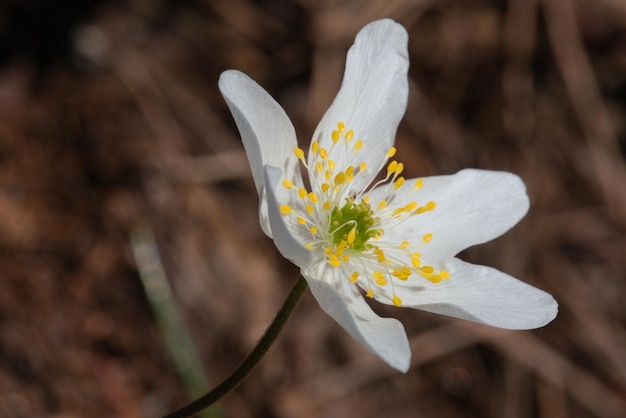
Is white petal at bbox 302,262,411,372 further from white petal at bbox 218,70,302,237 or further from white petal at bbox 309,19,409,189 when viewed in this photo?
white petal at bbox 309,19,409,189

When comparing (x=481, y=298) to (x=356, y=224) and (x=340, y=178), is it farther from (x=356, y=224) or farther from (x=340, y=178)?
(x=340, y=178)

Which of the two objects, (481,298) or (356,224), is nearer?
(481,298)

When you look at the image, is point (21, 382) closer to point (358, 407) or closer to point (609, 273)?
point (358, 407)

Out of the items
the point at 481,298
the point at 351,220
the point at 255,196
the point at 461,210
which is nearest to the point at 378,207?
the point at 351,220

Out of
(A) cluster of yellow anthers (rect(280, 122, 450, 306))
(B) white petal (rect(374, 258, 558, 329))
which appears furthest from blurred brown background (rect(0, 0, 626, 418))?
(B) white petal (rect(374, 258, 558, 329))

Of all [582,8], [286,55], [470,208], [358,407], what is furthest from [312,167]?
[582,8]

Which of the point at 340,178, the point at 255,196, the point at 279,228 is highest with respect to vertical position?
the point at 279,228
